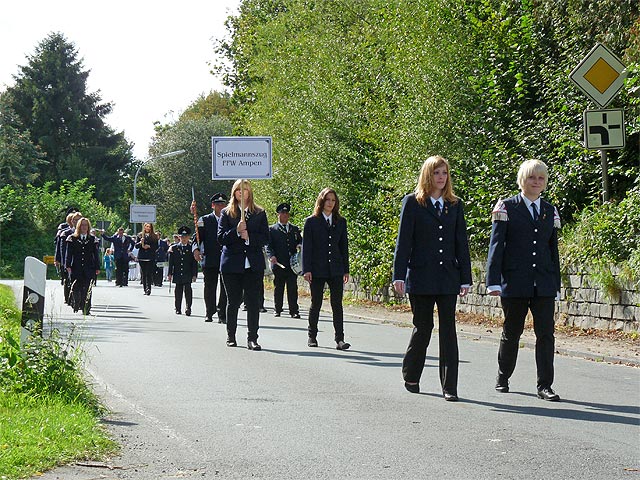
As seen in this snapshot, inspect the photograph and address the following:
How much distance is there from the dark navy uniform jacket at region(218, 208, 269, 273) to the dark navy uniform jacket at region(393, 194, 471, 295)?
4.25m

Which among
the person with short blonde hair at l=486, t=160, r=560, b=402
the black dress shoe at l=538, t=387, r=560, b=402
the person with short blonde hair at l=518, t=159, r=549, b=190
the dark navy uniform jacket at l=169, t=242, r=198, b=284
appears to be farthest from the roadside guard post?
the dark navy uniform jacket at l=169, t=242, r=198, b=284

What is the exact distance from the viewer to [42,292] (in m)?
9.25

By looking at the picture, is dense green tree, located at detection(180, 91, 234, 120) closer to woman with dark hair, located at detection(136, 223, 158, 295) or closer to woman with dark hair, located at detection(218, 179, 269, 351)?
woman with dark hair, located at detection(136, 223, 158, 295)

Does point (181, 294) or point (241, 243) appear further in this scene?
point (181, 294)

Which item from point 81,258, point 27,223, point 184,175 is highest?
point 184,175

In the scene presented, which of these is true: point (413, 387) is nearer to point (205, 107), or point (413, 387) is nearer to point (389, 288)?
point (389, 288)

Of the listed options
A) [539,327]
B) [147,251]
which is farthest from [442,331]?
[147,251]

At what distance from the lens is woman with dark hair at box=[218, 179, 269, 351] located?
43.5 ft

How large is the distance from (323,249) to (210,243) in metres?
4.16

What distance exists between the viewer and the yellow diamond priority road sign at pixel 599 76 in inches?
593

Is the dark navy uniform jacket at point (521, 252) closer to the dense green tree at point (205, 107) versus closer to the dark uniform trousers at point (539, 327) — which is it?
the dark uniform trousers at point (539, 327)

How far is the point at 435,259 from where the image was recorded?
30.1 feet

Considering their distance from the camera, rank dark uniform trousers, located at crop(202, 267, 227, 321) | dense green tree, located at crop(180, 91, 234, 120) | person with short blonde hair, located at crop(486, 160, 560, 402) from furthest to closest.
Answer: dense green tree, located at crop(180, 91, 234, 120) < dark uniform trousers, located at crop(202, 267, 227, 321) < person with short blonde hair, located at crop(486, 160, 560, 402)

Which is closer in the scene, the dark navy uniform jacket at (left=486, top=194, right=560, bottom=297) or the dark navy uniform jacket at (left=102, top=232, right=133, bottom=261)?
the dark navy uniform jacket at (left=486, top=194, right=560, bottom=297)
